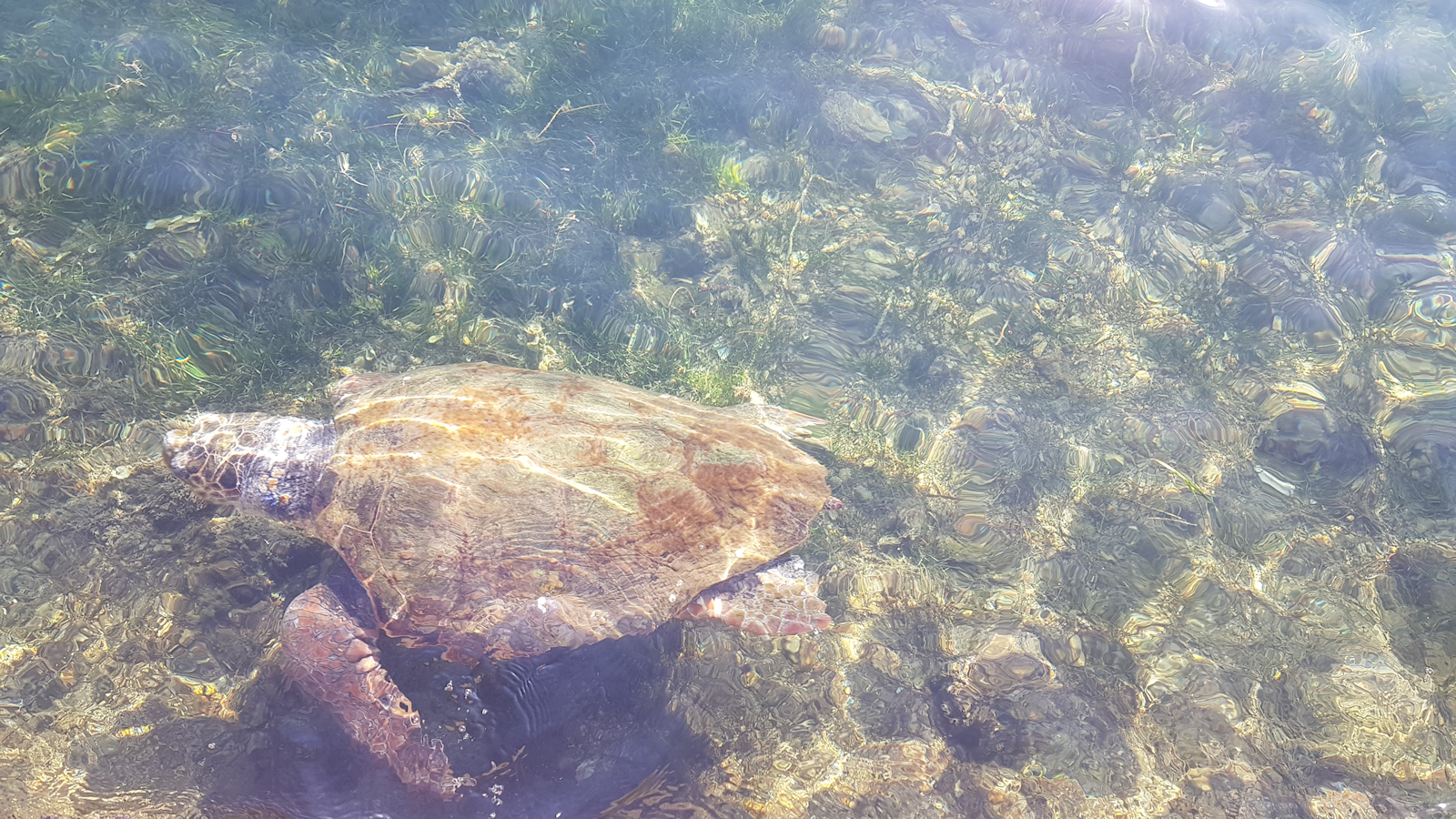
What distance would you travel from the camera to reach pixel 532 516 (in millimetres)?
3309

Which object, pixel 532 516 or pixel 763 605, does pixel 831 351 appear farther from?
pixel 532 516

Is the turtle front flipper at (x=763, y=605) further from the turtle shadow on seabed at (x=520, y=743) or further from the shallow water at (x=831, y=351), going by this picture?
the turtle shadow on seabed at (x=520, y=743)

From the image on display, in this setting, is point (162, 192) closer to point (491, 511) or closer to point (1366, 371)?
point (491, 511)

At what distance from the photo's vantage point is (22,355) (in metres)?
4.11

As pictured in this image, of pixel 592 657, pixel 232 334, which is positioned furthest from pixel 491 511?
pixel 232 334

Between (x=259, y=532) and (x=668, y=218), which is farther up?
(x=668, y=218)

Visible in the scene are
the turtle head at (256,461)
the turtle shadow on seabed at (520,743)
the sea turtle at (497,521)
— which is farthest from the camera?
the turtle head at (256,461)

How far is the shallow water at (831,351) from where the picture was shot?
11.1 ft

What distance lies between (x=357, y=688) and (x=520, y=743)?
83 centimetres

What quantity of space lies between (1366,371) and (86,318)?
8.60 m

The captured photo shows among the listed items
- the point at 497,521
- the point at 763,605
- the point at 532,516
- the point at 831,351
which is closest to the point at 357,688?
the point at 497,521

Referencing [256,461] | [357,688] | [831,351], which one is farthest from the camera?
[831,351]

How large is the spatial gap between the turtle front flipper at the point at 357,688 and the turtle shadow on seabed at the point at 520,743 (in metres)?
0.08

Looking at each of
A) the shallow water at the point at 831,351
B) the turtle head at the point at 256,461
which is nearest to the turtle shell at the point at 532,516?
the turtle head at the point at 256,461
